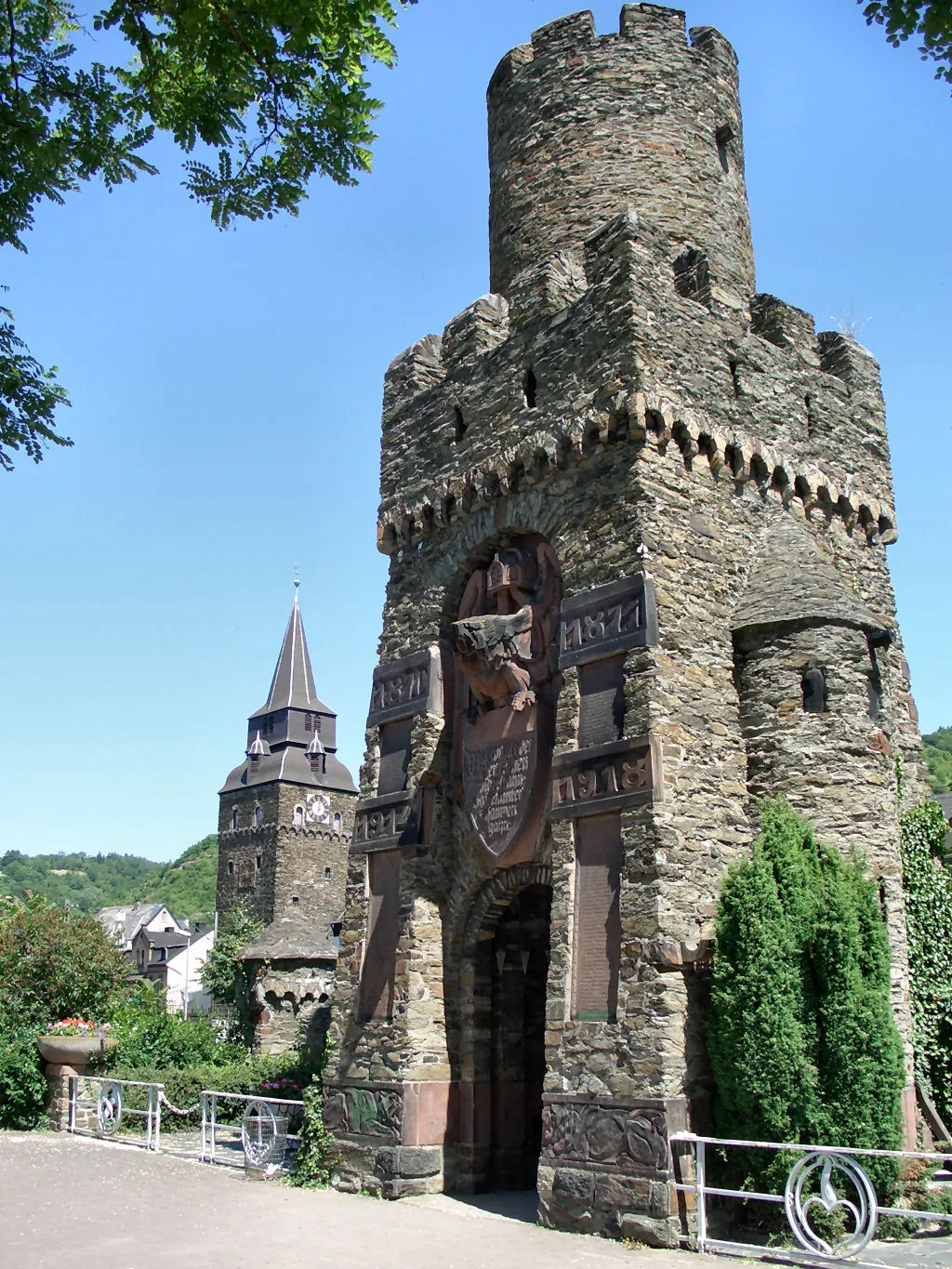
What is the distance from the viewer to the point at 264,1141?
13203 millimetres

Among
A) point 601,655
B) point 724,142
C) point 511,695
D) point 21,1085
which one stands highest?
point 724,142

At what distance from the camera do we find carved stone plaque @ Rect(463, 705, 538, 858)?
38.7 ft

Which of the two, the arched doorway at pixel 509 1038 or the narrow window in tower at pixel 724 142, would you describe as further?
the narrow window in tower at pixel 724 142

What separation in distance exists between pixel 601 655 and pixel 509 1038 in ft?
14.6

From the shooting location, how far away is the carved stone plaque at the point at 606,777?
1033cm

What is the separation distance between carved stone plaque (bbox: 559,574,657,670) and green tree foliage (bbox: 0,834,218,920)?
9969 cm

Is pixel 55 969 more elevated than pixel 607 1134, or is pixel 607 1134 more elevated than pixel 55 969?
pixel 55 969

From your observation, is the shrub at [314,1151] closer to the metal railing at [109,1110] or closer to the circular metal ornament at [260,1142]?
the circular metal ornament at [260,1142]

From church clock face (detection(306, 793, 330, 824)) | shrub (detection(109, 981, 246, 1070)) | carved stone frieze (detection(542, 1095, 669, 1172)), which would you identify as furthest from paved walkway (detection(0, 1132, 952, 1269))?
church clock face (detection(306, 793, 330, 824))

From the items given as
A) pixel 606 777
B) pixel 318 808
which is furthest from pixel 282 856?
pixel 606 777

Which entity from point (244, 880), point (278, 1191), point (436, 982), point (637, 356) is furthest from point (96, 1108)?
point (244, 880)

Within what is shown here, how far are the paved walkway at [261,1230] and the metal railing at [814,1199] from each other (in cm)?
27

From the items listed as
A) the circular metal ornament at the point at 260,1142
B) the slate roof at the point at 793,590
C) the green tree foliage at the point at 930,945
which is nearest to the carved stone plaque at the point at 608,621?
the slate roof at the point at 793,590

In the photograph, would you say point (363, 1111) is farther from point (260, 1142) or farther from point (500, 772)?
point (500, 772)
